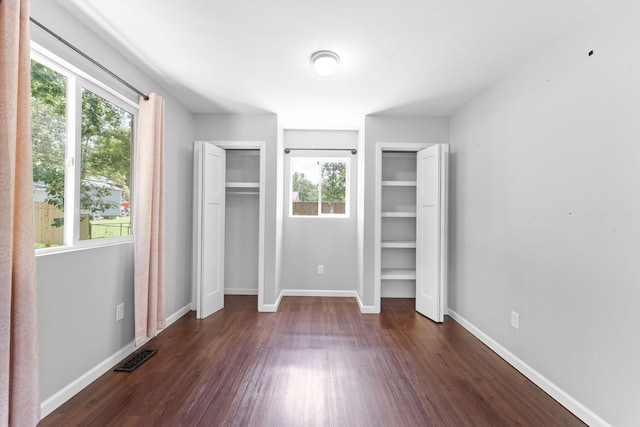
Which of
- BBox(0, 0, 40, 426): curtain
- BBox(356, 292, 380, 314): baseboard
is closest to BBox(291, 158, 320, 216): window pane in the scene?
BBox(356, 292, 380, 314): baseboard

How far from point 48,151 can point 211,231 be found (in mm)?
1877

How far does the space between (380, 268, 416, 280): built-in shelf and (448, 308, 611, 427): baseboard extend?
101 centimetres

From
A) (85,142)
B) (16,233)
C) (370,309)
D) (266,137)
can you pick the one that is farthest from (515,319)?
(85,142)

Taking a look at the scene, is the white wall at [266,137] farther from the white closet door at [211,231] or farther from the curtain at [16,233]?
the curtain at [16,233]

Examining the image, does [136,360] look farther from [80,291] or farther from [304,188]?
[304,188]

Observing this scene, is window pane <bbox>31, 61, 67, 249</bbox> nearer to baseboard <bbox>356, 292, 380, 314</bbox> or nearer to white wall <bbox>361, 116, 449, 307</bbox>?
white wall <bbox>361, 116, 449, 307</bbox>

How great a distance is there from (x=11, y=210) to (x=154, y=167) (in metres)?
1.34

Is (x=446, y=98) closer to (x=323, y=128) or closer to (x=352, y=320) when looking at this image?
(x=323, y=128)

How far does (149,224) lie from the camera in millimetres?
2527

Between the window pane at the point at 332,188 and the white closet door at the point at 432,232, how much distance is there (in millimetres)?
1182

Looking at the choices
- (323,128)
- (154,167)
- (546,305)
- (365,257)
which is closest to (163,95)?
(154,167)

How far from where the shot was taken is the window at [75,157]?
180 cm

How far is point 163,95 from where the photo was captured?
307cm

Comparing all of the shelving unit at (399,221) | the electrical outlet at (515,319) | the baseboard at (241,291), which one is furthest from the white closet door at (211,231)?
the electrical outlet at (515,319)
